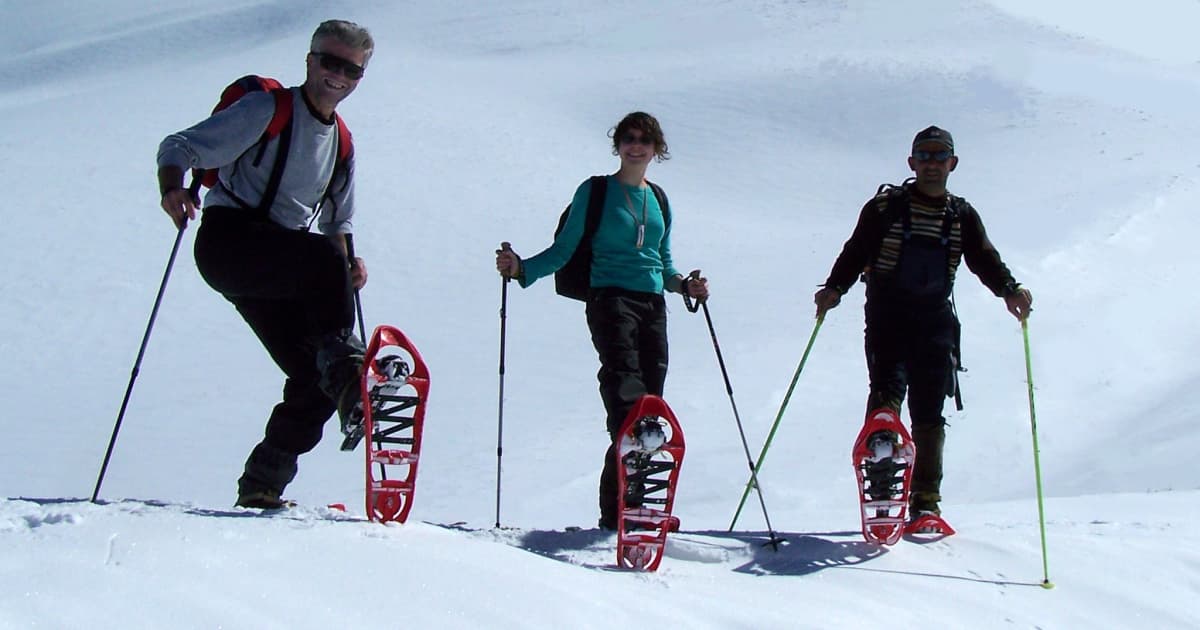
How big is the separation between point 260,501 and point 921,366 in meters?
2.89

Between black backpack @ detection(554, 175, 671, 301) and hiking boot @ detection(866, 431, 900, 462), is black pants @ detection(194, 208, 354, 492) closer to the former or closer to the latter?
black backpack @ detection(554, 175, 671, 301)

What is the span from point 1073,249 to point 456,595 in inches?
582

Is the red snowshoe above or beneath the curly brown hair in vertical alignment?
beneath

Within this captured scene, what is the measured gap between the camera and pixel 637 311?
16.1ft

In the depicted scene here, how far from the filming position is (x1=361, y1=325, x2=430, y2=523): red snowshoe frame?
378 centimetres

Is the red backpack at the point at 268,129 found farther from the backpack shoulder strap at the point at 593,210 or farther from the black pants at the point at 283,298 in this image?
the backpack shoulder strap at the point at 593,210

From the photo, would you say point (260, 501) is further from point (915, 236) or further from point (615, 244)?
point (915, 236)

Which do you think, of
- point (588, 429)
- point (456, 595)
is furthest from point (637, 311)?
point (588, 429)

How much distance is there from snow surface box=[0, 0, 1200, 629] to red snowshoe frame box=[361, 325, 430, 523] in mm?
167

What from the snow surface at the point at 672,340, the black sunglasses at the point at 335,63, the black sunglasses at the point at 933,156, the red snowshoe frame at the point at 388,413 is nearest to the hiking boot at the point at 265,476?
the snow surface at the point at 672,340

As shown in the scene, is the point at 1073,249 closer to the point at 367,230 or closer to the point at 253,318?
the point at 367,230

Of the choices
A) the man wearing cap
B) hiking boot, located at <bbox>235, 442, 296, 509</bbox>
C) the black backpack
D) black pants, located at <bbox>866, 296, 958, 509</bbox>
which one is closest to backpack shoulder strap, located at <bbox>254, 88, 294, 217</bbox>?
hiking boot, located at <bbox>235, 442, 296, 509</bbox>

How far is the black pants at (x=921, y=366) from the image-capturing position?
5.20m

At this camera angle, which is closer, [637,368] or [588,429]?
[637,368]
